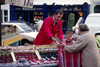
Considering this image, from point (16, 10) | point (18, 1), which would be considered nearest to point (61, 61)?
point (18, 1)

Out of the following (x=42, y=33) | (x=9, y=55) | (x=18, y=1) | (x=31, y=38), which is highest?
(x=18, y=1)

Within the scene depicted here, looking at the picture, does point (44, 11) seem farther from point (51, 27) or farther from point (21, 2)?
point (21, 2)

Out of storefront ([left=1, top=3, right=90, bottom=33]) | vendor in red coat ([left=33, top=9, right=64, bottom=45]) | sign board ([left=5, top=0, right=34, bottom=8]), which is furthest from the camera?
storefront ([left=1, top=3, right=90, bottom=33])

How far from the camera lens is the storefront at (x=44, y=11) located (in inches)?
746

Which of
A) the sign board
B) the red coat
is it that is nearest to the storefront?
the red coat

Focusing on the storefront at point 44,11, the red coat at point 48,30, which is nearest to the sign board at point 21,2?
the red coat at point 48,30

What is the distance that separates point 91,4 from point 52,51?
1722cm

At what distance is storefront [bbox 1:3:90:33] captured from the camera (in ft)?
62.2

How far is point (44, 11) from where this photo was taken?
19.4 m

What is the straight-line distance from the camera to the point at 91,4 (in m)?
20.1

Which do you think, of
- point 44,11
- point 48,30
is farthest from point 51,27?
point 44,11

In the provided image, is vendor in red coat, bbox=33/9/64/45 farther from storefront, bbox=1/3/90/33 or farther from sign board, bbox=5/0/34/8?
storefront, bbox=1/3/90/33

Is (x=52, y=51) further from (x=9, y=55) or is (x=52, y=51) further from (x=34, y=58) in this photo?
(x=9, y=55)

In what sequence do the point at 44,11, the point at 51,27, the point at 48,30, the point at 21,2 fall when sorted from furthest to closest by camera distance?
the point at 44,11
the point at 51,27
the point at 48,30
the point at 21,2
